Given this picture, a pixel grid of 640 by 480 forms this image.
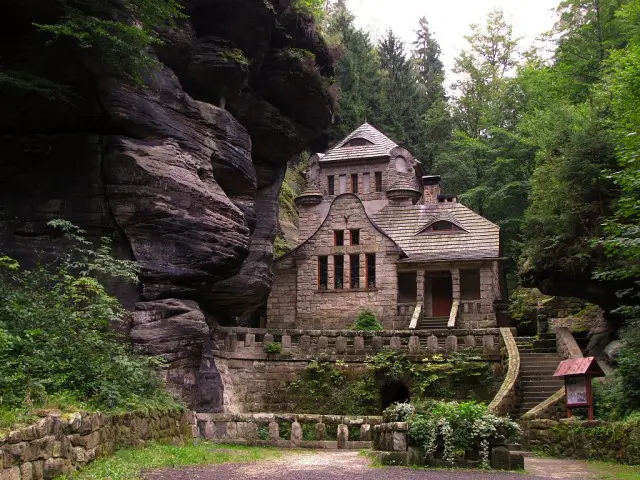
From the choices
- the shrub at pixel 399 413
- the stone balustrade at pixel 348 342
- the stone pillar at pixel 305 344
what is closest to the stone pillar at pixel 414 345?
the stone balustrade at pixel 348 342

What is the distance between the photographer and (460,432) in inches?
459

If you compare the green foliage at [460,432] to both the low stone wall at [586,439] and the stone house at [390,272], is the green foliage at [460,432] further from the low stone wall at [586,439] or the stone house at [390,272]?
the stone house at [390,272]

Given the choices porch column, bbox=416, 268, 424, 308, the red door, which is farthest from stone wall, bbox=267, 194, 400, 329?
the red door

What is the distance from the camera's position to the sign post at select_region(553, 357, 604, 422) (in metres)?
15.7

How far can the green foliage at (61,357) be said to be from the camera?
30.0 ft

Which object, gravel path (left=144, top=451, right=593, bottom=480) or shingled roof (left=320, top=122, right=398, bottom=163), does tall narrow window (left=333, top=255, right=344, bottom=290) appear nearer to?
shingled roof (left=320, top=122, right=398, bottom=163)

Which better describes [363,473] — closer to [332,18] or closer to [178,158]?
[178,158]

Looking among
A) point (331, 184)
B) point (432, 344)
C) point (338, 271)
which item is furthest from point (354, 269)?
point (331, 184)

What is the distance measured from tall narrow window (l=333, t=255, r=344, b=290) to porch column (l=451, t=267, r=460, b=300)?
504 cm

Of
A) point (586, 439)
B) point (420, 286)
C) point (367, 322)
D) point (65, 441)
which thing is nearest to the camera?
point (65, 441)

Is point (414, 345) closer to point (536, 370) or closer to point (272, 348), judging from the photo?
point (536, 370)

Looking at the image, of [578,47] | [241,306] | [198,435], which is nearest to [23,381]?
[198,435]

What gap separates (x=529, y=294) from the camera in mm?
31344

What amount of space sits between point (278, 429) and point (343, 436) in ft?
5.52
